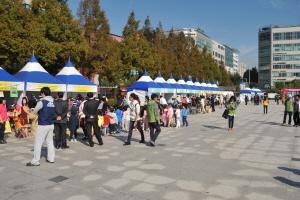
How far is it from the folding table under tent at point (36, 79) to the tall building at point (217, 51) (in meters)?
88.5

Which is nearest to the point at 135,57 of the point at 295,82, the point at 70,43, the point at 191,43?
the point at 70,43

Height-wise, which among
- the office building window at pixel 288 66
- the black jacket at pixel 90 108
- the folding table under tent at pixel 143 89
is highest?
the office building window at pixel 288 66

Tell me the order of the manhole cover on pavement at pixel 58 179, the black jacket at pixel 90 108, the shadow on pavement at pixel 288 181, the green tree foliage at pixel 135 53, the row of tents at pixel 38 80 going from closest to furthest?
the shadow on pavement at pixel 288 181 < the manhole cover on pavement at pixel 58 179 < the black jacket at pixel 90 108 < the row of tents at pixel 38 80 < the green tree foliage at pixel 135 53

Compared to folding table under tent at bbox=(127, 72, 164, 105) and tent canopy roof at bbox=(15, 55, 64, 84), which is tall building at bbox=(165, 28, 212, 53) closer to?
folding table under tent at bbox=(127, 72, 164, 105)

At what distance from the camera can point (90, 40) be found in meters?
27.3

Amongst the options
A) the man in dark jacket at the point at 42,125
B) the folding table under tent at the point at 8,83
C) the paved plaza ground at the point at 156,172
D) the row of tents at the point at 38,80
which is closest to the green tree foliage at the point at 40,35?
the row of tents at the point at 38,80

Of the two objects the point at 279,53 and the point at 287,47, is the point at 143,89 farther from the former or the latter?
the point at 287,47

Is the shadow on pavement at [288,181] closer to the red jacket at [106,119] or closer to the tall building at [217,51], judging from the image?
the red jacket at [106,119]

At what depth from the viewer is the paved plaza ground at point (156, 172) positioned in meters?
4.22

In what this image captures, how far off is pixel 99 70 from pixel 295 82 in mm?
66104

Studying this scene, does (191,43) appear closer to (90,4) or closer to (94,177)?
(90,4)

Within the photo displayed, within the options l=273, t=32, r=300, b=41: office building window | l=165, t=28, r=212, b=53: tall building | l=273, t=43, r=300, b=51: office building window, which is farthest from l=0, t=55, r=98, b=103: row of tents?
l=273, t=32, r=300, b=41: office building window

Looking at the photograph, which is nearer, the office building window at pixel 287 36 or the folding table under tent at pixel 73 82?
the folding table under tent at pixel 73 82

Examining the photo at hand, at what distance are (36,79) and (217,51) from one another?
97.0 meters
